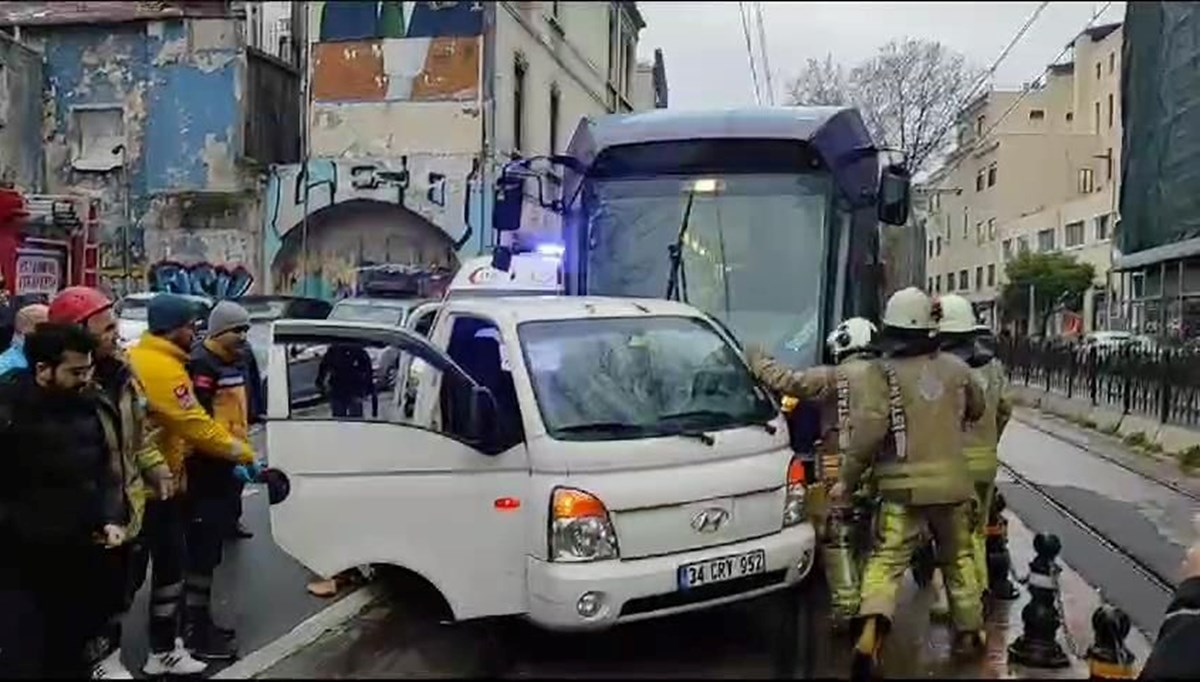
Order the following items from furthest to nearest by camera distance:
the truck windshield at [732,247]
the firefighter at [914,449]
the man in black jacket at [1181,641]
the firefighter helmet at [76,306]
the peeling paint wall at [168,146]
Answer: the peeling paint wall at [168,146] < the truck windshield at [732,247] < the firefighter at [914,449] < the firefighter helmet at [76,306] < the man in black jacket at [1181,641]

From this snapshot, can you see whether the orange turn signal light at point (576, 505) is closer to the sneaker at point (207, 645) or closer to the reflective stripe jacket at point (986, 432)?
the reflective stripe jacket at point (986, 432)

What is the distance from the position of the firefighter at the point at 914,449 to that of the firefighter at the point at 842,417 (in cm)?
7

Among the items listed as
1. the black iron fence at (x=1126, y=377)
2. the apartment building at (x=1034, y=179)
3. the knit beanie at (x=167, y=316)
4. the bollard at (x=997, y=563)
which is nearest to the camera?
the knit beanie at (x=167, y=316)

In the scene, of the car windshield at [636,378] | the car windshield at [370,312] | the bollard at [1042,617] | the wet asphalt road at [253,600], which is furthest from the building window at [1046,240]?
the bollard at [1042,617]

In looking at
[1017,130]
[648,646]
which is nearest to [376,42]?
[1017,130]

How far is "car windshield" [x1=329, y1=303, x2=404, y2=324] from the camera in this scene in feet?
61.0

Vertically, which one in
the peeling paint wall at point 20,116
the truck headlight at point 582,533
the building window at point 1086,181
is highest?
the building window at point 1086,181

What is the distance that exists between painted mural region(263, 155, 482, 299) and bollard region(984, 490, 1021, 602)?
20301 millimetres

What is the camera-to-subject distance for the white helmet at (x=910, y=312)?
18.7 ft

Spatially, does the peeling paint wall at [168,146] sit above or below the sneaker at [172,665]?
above

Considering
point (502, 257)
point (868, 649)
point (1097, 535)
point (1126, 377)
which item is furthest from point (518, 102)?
point (868, 649)

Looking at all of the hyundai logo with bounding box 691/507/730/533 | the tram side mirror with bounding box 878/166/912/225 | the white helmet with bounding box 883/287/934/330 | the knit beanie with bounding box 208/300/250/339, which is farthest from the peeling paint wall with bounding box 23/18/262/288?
the white helmet with bounding box 883/287/934/330

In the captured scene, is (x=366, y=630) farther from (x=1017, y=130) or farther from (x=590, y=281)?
(x=1017, y=130)

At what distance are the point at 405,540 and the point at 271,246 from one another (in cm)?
2229
